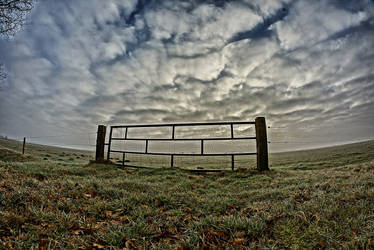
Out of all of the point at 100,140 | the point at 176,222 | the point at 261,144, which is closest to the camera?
the point at 176,222

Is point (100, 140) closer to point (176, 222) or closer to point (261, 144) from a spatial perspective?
point (261, 144)

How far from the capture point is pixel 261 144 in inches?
295

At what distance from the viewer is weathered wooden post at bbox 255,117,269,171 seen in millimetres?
7344

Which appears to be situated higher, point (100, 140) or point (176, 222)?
point (100, 140)

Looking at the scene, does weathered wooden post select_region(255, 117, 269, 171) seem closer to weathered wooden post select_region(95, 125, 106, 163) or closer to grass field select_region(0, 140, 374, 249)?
grass field select_region(0, 140, 374, 249)

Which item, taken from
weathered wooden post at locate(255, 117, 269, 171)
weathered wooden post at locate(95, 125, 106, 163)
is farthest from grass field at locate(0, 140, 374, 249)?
weathered wooden post at locate(95, 125, 106, 163)

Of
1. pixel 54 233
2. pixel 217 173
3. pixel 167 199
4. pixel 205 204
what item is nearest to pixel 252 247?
pixel 205 204

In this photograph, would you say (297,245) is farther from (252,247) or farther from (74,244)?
(74,244)

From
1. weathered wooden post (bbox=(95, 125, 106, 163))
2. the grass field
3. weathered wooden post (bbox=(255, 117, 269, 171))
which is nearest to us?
Answer: the grass field

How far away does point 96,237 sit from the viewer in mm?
2273

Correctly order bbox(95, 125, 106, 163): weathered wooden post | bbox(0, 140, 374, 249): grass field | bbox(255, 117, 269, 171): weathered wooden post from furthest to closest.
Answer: bbox(95, 125, 106, 163): weathered wooden post
bbox(255, 117, 269, 171): weathered wooden post
bbox(0, 140, 374, 249): grass field

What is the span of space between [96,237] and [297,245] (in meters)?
2.34

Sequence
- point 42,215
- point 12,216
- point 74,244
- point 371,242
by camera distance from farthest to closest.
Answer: point 42,215 → point 12,216 → point 74,244 → point 371,242

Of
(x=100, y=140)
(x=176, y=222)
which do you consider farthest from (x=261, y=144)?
(x=100, y=140)
